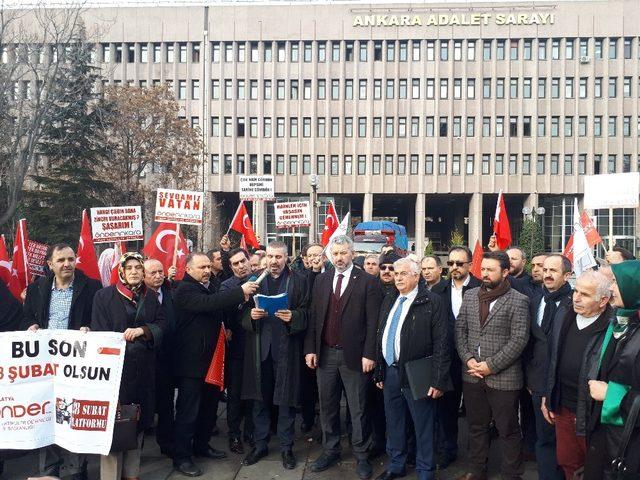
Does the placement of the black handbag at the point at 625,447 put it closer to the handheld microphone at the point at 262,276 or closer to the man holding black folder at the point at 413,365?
the man holding black folder at the point at 413,365

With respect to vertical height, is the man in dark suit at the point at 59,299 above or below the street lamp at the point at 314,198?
below

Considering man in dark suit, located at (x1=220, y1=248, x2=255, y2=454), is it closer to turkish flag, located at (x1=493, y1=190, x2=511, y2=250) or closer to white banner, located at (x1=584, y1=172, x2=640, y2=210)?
turkish flag, located at (x1=493, y1=190, x2=511, y2=250)

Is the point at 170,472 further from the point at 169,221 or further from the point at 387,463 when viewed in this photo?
the point at 169,221

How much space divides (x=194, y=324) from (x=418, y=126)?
4311 cm

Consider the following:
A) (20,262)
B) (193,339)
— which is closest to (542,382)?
(193,339)

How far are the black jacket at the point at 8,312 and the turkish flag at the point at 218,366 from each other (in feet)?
6.00

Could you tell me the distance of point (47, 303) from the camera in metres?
5.02

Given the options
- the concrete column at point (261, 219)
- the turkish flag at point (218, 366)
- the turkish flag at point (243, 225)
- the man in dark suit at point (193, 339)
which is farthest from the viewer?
the concrete column at point (261, 219)

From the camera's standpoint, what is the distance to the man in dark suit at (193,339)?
16.7 ft

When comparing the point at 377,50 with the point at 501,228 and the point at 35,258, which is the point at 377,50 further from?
the point at 35,258

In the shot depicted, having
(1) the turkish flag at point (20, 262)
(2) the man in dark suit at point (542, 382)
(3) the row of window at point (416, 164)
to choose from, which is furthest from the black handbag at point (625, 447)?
(3) the row of window at point (416, 164)

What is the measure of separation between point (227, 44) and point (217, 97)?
15.2ft

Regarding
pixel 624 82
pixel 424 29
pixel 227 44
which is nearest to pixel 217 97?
pixel 227 44

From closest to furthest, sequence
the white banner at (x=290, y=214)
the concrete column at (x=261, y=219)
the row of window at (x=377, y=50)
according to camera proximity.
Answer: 1. the white banner at (x=290, y=214)
2. the row of window at (x=377, y=50)
3. the concrete column at (x=261, y=219)
